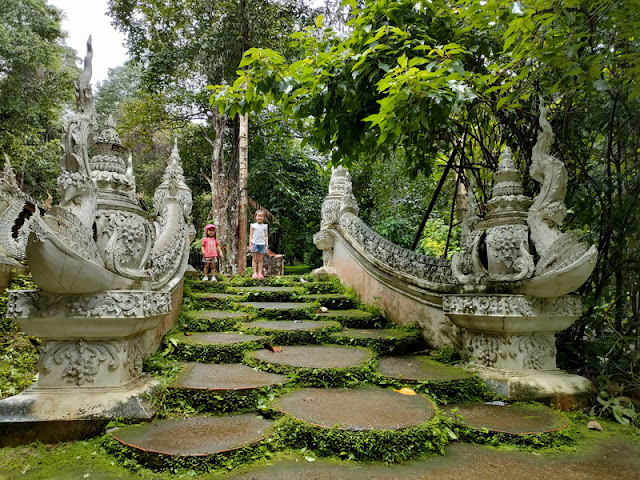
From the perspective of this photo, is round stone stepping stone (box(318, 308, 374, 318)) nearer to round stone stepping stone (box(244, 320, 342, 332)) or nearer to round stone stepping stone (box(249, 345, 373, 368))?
round stone stepping stone (box(244, 320, 342, 332))

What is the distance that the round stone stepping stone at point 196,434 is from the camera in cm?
204

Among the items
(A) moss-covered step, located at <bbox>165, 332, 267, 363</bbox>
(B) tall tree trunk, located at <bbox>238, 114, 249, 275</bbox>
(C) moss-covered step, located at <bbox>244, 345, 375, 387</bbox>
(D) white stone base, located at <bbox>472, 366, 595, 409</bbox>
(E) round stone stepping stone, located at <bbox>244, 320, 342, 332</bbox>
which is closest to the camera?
(D) white stone base, located at <bbox>472, 366, 595, 409</bbox>

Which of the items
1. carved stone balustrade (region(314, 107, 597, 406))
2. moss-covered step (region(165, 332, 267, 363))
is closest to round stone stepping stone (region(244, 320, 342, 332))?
moss-covered step (region(165, 332, 267, 363))

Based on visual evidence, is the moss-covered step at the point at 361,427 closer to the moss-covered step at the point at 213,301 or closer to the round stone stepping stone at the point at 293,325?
the round stone stepping stone at the point at 293,325

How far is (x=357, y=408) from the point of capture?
2.55m

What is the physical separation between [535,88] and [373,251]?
97.2 inches

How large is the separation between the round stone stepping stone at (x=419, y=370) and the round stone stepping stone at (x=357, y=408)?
28 centimetres

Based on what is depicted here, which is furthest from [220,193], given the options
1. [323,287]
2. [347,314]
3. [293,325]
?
[293,325]

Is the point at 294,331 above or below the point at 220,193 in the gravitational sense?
below

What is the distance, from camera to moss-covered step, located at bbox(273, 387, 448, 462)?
2113mm

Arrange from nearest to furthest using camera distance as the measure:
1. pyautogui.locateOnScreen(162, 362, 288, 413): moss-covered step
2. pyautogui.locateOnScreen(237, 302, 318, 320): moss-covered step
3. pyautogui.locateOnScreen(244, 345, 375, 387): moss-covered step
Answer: pyautogui.locateOnScreen(162, 362, 288, 413): moss-covered step < pyautogui.locateOnScreen(244, 345, 375, 387): moss-covered step < pyautogui.locateOnScreen(237, 302, 318, 320): moss-covered step

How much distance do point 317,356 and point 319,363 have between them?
25 centimetres

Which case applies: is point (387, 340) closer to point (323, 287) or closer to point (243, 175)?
point (323, 287)

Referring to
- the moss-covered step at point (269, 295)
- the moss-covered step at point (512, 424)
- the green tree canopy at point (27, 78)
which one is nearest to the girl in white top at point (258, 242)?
the moss-covered step at point (269, 295)
